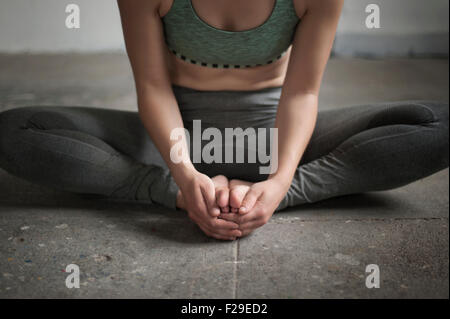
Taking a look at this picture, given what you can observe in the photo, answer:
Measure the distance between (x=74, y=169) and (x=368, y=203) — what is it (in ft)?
2.38

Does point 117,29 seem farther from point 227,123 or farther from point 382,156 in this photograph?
point 382,156

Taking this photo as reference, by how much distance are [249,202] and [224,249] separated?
0.37 feet

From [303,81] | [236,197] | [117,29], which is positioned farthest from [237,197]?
[117,29]

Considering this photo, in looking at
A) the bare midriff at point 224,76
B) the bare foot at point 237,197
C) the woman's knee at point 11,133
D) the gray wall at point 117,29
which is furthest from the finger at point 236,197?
the gray wall at point 117,29

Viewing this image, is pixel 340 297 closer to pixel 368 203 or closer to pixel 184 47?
pixel 368 203

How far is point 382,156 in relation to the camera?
1.06m

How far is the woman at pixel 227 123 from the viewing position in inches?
39.2

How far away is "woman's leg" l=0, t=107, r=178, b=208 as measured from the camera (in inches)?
41.9

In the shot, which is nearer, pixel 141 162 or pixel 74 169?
pixel 74 169

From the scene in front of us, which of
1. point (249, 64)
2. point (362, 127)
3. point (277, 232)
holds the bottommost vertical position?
point (277, 232)

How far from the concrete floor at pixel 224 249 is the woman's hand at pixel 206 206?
32 mm

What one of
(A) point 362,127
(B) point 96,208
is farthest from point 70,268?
(A) point 362,127

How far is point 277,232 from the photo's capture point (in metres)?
1.00

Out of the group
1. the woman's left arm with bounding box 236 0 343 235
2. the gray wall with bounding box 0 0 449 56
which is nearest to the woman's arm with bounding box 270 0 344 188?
the woman's left arm with bounding box 236 0 343 235
